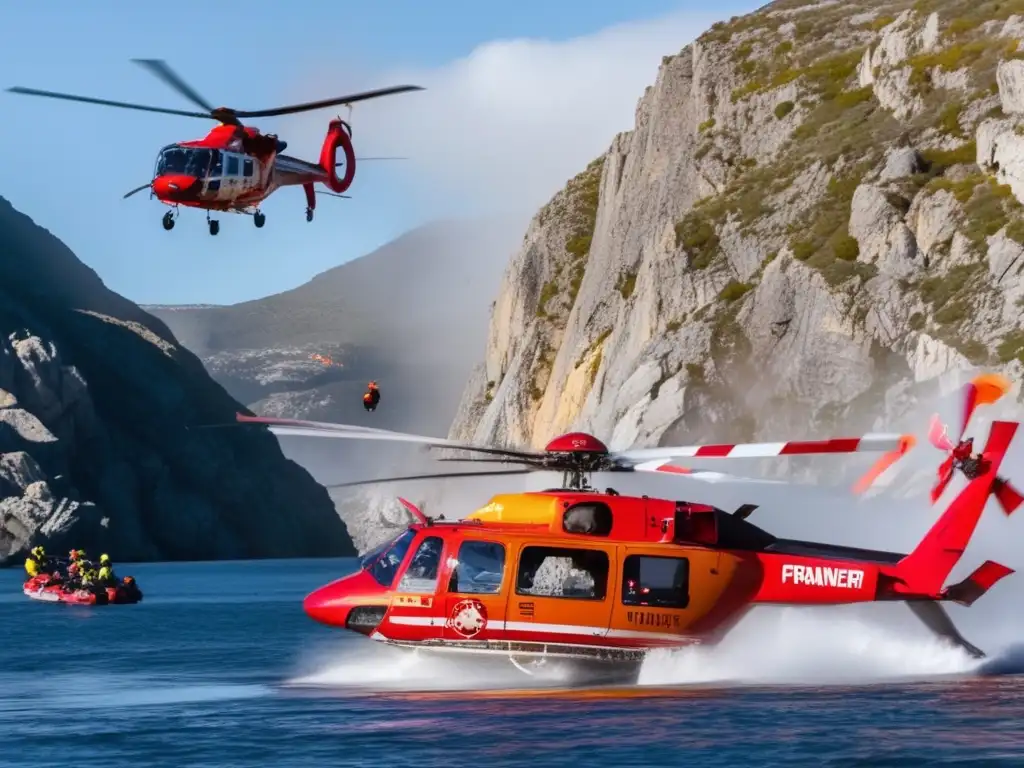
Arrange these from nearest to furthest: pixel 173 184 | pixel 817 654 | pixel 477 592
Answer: pixel 477 592 < pixel 817 654 < pixel 173 184

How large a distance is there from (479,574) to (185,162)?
17.8 m

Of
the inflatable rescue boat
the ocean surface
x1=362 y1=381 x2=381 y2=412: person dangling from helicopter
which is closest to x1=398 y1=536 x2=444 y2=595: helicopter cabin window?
the ocean surface

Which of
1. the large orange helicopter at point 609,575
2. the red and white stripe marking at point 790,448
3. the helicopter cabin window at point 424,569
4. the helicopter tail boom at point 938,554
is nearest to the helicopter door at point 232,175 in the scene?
the large orange helicopter at point 609,575

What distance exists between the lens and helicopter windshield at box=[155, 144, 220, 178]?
4016 centimetres

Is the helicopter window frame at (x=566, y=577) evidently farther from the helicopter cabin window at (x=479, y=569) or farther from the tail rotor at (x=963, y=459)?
the tail rotor at (x=963, y=459)

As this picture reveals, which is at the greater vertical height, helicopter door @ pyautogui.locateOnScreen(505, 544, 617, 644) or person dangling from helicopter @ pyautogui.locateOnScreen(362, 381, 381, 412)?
person dangling from helicopter @ pyautogui.locateOnScreen(362, 381, 381, 412)

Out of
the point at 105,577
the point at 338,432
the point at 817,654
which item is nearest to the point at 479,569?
the point at 338,432

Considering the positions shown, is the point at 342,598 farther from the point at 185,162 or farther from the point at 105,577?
A: the point at 105,577

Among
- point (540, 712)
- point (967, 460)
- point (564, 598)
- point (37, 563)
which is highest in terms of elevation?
point (37, 563)

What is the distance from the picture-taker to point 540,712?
2519cm

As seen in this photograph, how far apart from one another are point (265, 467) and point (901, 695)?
159749mm

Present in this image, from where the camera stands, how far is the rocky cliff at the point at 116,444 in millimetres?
145875

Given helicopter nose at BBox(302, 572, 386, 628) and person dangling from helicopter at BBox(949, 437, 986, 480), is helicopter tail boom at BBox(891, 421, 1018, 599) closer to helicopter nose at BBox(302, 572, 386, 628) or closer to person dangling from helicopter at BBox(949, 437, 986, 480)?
person dangling from helicopter at BBox(949, 437, 986, 480)

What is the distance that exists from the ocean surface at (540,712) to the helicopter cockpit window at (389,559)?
202 cm
